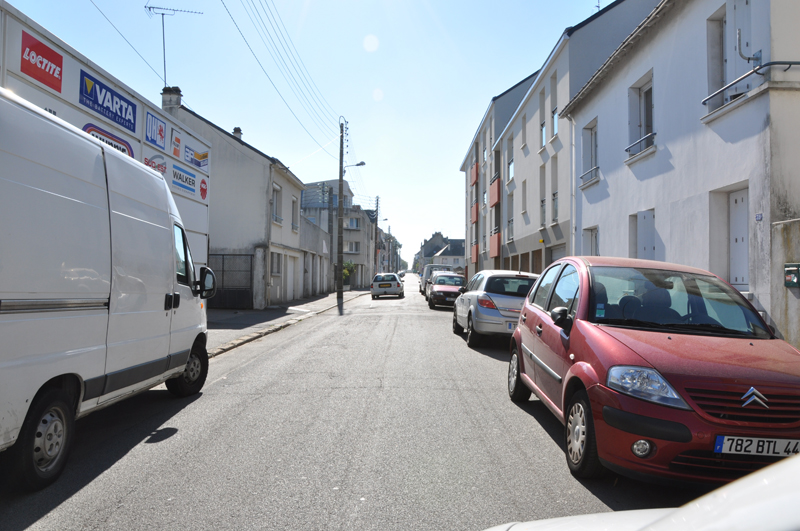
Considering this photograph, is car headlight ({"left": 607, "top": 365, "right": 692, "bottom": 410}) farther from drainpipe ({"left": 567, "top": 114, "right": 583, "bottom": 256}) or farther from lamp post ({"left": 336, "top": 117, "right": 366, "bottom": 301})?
lamp post ({"left": 336, "top": 117, "right": 366, "bottom": 301})

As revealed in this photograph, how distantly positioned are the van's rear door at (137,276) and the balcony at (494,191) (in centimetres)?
2537

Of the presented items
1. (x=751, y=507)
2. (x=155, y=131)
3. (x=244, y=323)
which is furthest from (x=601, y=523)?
(x=244, y=323)

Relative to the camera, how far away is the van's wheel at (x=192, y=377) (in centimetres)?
620

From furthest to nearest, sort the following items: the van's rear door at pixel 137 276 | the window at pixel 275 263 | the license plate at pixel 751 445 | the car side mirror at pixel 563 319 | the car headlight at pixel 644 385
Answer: the window at pixel 275 263 → the van's rear door at pixel 137 276 → the car side mirror at pixel 563 319 → the car headlight at pixel 644 385 → the license plate at pixel 751 445

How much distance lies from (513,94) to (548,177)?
44.2ft

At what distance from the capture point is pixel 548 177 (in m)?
20.2

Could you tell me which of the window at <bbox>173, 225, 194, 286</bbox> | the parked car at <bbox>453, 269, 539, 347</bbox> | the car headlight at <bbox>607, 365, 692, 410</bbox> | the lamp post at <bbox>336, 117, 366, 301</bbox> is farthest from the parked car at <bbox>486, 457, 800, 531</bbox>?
the lamp post at <bbox>336, 117, 366, 301</bbox>

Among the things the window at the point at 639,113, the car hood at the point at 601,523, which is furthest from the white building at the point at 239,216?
the car hood at the point at 601,523

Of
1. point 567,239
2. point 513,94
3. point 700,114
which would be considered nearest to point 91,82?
point 700,114

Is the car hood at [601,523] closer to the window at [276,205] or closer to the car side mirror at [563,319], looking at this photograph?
the car side mirror at [563,319]

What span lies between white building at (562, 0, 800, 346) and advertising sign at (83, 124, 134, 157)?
1055 cm

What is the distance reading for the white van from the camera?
10.7 feet

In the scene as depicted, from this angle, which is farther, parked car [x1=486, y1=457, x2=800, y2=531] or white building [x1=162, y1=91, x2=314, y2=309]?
white building [x1=162, y1=91, x2=314, y2=309]

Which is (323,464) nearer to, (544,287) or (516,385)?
(516,385)
